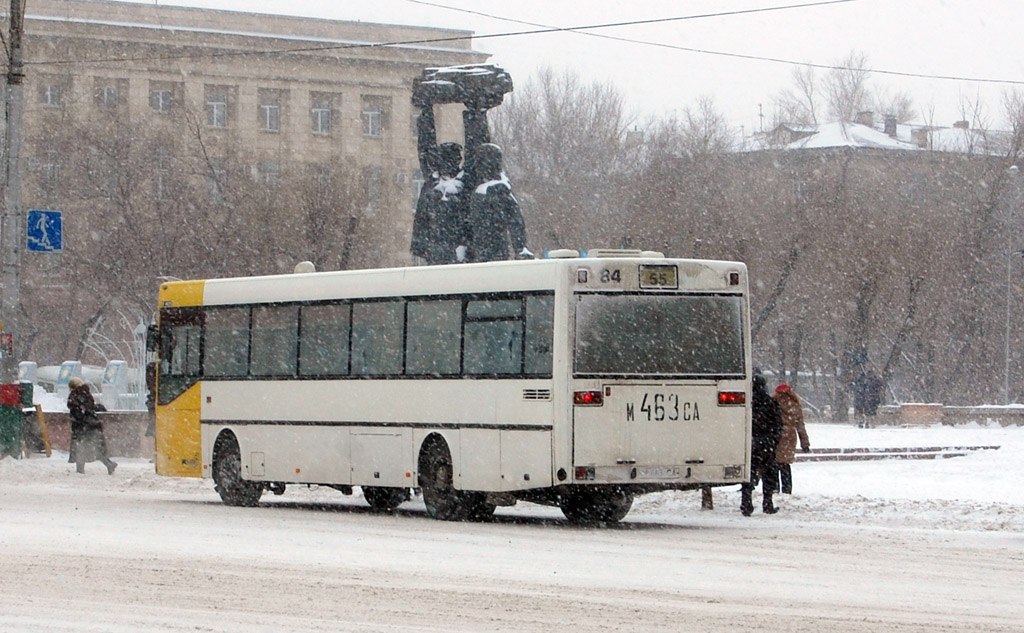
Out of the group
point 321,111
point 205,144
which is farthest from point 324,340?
point 321,111

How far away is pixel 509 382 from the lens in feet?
62.3

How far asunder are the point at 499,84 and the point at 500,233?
9.45ft

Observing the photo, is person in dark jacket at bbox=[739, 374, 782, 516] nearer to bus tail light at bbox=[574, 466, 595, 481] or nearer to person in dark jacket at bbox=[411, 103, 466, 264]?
bus tail light at bbox=[574, 466, 595, 481]

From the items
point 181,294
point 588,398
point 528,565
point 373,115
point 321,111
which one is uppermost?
point 321,111

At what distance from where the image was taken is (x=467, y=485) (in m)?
19.3

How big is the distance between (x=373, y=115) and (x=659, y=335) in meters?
73.1

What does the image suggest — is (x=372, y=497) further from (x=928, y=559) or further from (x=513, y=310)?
(x=928, y=559)

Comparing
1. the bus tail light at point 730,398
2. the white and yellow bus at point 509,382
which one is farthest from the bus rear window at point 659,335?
the bus tail light at point 730,398

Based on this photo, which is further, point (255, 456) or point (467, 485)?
point (255, 456)

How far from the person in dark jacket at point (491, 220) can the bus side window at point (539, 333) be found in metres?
13.9

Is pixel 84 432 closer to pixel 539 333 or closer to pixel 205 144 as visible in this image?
pixel 539 333

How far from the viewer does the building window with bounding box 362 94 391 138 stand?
297 feet

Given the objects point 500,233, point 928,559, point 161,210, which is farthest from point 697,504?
point 161,210

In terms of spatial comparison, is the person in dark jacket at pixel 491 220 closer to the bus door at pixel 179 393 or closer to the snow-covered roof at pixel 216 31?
the bus door at pixel 179 393
